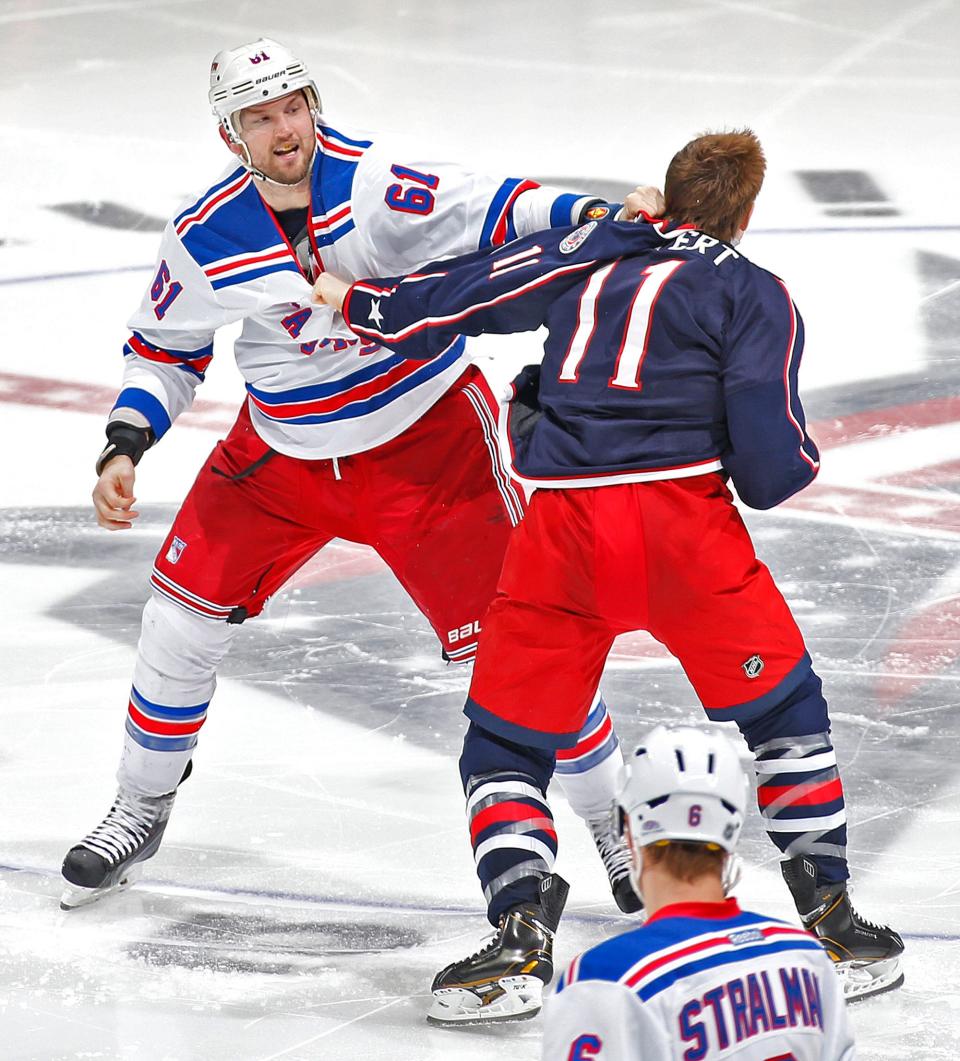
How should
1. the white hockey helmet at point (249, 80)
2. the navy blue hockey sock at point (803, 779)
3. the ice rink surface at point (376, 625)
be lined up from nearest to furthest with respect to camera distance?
the navy blue hockey sock at point (803, 779) < the ice rink surface at point (376, 625) < the white hockey helmet at point (249, 80)

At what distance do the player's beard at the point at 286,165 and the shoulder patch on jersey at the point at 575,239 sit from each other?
1.82 feet

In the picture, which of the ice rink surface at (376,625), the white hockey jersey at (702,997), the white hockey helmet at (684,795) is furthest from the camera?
the ice rink surface at (376,625)

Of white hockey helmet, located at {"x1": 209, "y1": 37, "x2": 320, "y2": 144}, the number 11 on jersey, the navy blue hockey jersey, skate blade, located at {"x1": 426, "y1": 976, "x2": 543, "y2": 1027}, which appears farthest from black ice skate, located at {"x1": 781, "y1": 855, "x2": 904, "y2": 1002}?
white hockey helmet, located at {"x1": 209, "y1": 37, "x2": 320, "y2": 144}

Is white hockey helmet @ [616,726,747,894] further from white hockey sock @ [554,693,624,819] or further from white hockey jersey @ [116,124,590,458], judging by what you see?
white hockey jersey @ [116,124,590,458]

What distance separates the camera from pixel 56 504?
495cm

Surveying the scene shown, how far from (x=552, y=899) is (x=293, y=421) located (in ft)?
3.12

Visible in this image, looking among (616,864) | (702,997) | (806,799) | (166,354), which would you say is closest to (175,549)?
(166,354)

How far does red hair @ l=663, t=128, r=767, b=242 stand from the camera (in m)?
2.66

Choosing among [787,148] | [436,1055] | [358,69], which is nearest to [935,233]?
[787,148]

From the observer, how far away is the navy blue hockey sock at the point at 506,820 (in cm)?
270

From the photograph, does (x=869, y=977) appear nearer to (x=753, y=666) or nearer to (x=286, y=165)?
(x=753, y=666)

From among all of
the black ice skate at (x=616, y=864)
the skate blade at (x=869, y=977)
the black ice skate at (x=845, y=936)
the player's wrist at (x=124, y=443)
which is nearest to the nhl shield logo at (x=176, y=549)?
the player's wrist at (x=124, y=443)

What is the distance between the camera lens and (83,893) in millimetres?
3160

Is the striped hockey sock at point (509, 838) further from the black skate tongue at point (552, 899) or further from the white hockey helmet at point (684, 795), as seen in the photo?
the white hockey helmet at point (684, 795)
